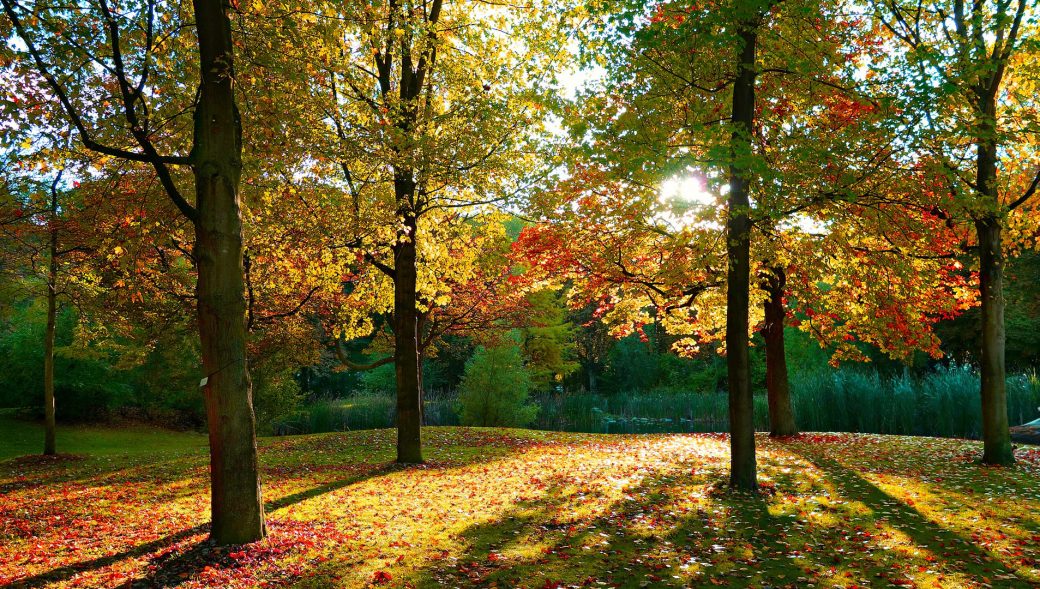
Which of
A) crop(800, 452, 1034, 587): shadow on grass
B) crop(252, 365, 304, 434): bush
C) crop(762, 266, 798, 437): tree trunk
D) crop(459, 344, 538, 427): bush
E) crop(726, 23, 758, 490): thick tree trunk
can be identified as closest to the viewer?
crop(800, 452, 1034, 587): shadow on grass

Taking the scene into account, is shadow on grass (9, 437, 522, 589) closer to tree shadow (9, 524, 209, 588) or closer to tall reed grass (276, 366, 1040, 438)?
tree shadow (9, 524, 209, 588)

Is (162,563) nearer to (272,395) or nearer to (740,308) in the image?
(740,308)

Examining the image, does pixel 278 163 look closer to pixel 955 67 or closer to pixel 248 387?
pixel 248 387

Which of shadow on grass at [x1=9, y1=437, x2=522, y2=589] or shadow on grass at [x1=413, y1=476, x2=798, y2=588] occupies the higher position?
shadow on grass at [x1=9, y1=437, x2=522, y2=589]

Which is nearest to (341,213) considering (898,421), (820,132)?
(820,132)

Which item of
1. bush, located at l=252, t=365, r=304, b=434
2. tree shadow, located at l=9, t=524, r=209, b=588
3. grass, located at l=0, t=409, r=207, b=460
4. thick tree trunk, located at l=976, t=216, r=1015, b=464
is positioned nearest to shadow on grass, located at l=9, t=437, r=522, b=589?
tree shadow, located at l=9, t=524, r=209, b=588

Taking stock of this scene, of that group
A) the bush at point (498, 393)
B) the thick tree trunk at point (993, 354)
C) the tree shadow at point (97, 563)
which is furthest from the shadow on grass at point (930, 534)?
the bush at point (498, 393)

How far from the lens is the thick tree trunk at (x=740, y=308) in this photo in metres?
7.91

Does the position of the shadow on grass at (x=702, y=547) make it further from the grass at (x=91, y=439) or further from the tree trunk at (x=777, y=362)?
the grass at (x=91, y=439)

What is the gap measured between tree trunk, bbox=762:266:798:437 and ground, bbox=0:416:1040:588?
2361mm

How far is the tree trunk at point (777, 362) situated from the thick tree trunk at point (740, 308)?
564 cm

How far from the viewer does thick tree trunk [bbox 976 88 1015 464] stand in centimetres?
948

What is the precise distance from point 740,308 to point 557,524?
12.0ft

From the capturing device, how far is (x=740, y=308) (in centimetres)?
817
